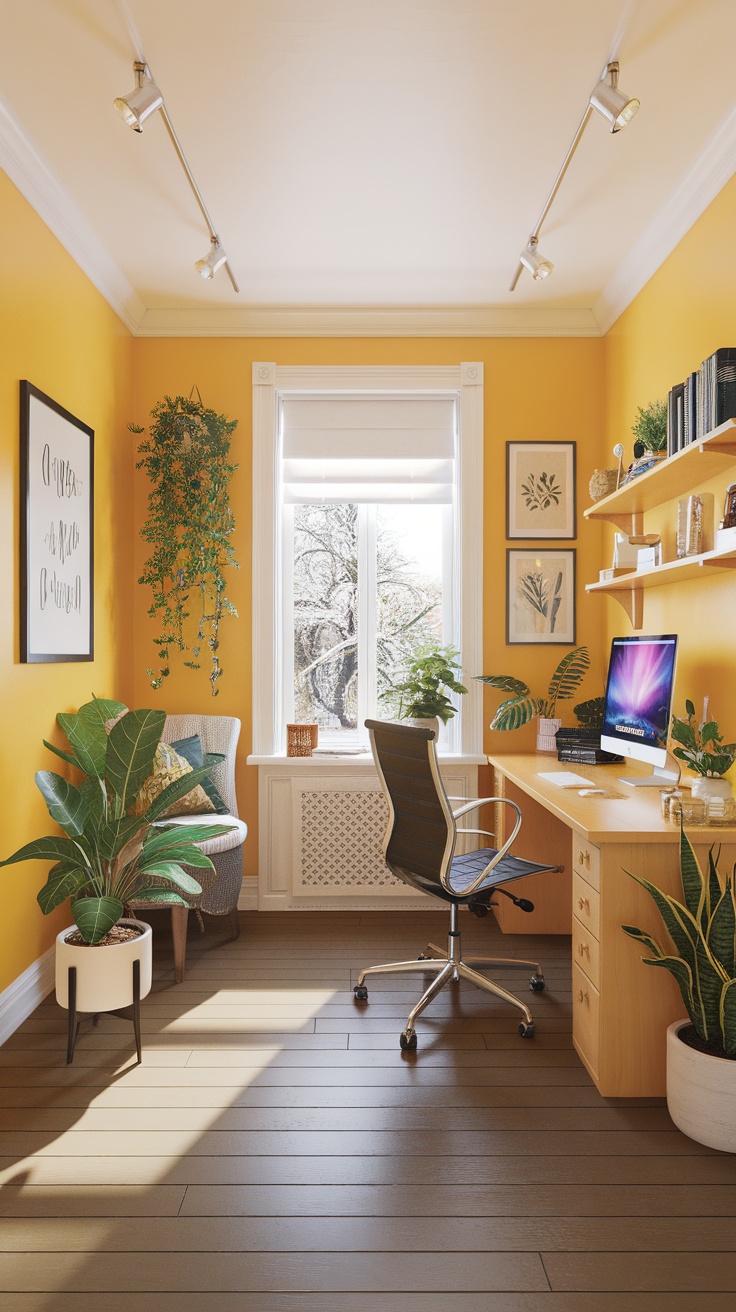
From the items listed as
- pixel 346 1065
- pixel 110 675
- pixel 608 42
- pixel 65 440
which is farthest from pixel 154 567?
pixel 608 42

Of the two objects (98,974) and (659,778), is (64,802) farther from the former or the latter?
(659,778)

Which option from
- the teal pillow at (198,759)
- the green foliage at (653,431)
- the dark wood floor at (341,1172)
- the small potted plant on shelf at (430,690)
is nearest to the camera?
the dark wood floor at (341,1172)

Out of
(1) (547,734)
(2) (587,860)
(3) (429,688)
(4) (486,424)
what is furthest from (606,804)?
(4) (486,424)

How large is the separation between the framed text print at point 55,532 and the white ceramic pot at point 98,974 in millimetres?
1024

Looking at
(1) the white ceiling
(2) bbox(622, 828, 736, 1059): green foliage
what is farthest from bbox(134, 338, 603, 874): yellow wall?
(2) bbox(622, 828, 736, 1059): green foliage

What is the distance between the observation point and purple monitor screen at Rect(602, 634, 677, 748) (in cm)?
288

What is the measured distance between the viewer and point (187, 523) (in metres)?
4.06

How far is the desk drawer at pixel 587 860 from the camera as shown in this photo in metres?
2.44

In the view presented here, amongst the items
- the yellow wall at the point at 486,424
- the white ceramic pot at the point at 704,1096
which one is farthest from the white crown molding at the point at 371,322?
the white ceramic pot at the point at 704,1096

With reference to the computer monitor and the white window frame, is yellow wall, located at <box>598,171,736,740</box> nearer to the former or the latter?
the computer monitor

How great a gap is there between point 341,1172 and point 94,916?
993 mm

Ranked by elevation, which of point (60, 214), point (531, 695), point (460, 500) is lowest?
point (531, 695)

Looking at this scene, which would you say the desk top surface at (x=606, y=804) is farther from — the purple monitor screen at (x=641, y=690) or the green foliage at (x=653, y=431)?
the green foliage at (x=653, y=431)

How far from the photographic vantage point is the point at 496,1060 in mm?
2631
